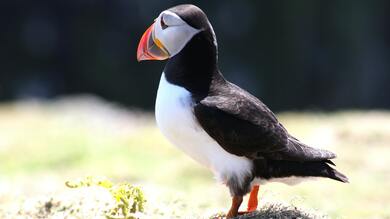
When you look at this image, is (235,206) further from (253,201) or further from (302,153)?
(302,153)

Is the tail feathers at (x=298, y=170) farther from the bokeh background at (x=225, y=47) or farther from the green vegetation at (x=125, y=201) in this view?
the bokeh background at (x=225, y=47)

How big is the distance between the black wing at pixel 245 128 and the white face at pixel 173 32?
0.55 meters

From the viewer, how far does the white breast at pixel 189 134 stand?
6914 millimetres

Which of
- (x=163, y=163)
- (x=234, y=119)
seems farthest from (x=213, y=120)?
(x=163, y=163)

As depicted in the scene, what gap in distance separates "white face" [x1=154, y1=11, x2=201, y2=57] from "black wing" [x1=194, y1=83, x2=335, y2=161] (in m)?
0.55

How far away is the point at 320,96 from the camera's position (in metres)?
71.7

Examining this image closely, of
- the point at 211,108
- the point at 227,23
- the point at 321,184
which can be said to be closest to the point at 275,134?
the point at 211,108

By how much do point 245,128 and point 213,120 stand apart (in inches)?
12.7

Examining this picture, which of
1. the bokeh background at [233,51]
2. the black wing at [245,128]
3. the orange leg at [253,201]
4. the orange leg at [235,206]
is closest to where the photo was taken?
the black wing at [245,128]

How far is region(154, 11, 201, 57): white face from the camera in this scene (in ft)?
23.6

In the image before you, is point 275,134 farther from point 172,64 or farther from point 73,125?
point 73,125

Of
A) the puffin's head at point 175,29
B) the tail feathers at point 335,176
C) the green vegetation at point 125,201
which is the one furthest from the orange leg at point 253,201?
the puffin's head at point 175,29

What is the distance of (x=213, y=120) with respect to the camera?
22.6 ft

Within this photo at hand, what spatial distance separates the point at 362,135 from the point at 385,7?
197 feet
